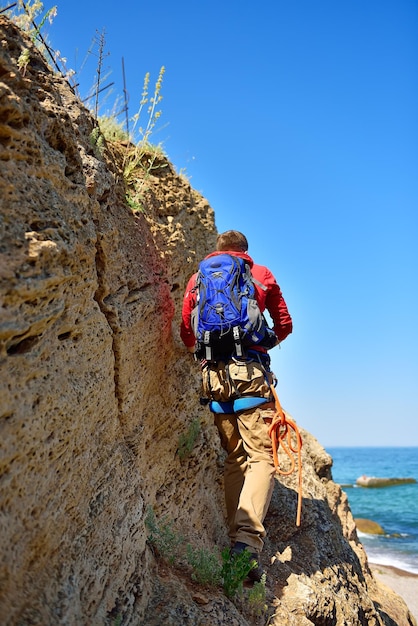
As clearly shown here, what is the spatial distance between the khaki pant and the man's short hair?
1.17 m

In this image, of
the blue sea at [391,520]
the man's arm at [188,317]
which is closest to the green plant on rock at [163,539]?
the man's arm at [188,317]

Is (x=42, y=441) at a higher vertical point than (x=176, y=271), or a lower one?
lower

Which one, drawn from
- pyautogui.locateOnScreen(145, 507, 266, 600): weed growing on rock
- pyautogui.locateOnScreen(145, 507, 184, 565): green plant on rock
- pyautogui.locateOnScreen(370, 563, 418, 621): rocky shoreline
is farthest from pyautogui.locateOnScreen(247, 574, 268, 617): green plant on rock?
pyautogui.locateOnScreen(370, 563, 418, 621): rocky shoreline

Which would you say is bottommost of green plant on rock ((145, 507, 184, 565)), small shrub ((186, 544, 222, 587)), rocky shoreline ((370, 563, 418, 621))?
rocky shoreline ((370, 563, 418, 621))

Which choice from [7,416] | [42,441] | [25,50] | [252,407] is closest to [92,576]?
[42,441]

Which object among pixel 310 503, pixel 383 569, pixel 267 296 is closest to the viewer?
pixel 267 296

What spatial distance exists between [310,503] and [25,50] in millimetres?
5323

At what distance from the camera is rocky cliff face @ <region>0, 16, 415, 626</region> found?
2.57m

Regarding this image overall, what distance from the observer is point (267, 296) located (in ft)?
16.0

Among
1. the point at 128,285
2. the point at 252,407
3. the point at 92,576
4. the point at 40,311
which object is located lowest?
the point at 92,576

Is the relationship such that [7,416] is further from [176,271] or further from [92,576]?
[176,271]

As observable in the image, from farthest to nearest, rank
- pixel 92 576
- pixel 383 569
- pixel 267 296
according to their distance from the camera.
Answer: pixel 383 569 < pixel 267 296 < pixel 92 576

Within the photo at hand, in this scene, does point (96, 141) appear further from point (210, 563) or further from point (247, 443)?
point (210, 563)

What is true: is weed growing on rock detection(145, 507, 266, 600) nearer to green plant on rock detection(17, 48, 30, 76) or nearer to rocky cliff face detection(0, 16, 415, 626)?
rocky cliff face detection(0, 16, 415, 626)
